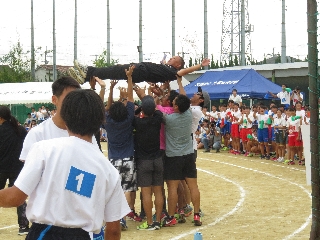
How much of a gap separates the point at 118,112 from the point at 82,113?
6.68m

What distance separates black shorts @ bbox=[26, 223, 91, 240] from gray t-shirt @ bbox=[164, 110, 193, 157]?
703cm

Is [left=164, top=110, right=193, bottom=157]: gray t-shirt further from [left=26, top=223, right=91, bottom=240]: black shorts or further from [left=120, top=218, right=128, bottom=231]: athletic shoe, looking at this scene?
[left=26, top=223, right=91, bottom=240]: black shorts

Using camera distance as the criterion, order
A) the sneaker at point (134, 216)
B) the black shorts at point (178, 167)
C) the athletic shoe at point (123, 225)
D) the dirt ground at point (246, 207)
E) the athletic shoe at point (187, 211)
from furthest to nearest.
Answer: the athletic shoe at point (187, 211) → the sneaker at point (134, 216) → the black shorts at point (178, 167) → the athletic shoe at point (123, 225) → the dirt ground at point (246, 207)

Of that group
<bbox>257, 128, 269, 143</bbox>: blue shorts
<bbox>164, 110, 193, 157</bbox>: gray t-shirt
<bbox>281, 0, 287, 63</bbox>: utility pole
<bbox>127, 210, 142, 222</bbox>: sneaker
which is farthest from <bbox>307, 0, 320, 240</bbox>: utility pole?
<bbox>281, 0, 287, 63</bbox>: utility pole

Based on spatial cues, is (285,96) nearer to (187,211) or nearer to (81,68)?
(187,211)

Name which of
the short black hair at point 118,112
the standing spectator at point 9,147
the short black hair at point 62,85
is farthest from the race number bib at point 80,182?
the standing spectator at point 9,147

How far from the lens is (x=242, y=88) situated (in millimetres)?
27188

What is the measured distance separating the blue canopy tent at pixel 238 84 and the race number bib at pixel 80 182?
23.2 metres

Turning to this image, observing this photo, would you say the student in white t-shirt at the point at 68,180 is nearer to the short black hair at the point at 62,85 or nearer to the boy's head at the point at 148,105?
the short black hair at the point at 62,85

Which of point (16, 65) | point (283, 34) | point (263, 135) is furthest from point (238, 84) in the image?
point (16, 65)

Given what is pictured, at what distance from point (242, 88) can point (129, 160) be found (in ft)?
56.5

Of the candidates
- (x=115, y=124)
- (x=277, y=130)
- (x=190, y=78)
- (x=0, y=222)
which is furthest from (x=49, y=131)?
(x=190, y=78)

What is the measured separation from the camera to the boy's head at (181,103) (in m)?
10.6

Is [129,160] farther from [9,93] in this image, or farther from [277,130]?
[9,93]
